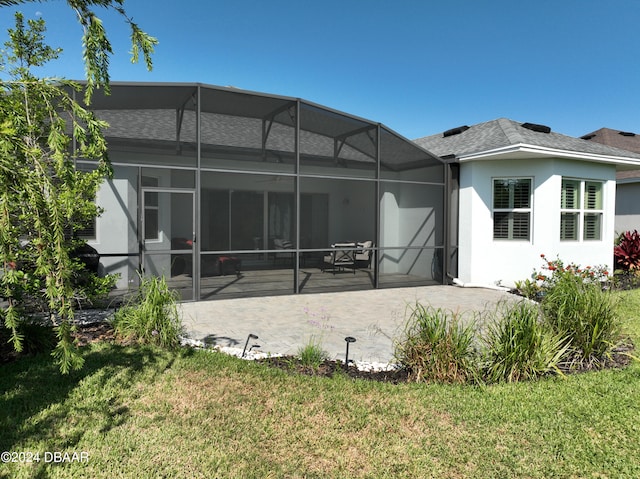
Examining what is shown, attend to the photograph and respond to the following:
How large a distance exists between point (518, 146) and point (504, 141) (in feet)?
2.83

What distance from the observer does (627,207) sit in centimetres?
Answer: 1495

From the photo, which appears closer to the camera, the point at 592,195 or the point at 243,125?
the point at 243,125

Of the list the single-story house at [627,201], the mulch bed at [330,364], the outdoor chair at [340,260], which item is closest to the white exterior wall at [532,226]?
the outdoor chair at [340,260]

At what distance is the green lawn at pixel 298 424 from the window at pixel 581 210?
665 centimetres

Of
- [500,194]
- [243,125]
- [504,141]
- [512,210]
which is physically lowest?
[512,210]

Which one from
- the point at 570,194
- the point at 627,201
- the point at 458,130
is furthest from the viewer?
the point at 627,201

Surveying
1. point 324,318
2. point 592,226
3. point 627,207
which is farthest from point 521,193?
point 627,207

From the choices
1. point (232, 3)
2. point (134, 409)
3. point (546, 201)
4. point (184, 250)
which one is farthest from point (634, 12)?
point (134, 409)

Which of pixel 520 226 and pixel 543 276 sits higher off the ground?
pixel 520 226

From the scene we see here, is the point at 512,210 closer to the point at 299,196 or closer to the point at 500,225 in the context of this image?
the point at 500,225

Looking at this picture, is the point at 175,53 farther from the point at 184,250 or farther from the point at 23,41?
the point at 23,41

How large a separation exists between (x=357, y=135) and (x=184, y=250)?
4.92m

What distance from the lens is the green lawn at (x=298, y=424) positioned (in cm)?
252

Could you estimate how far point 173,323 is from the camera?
4805mm
